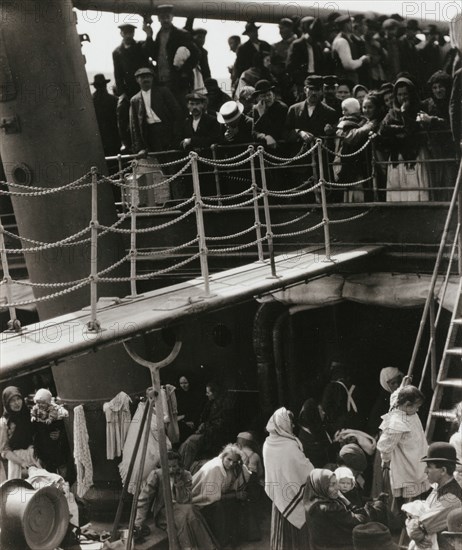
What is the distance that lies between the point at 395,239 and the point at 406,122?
1093 millimetres

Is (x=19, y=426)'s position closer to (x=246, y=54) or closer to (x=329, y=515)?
(x=329, y=515)

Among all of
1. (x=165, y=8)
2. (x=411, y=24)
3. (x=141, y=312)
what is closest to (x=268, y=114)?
(x=165, y=8)

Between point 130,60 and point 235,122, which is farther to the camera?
point 130,60

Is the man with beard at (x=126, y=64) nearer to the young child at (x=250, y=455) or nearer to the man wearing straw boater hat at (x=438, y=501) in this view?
the young child at (x=250, y=455)

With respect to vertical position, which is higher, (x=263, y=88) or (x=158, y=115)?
(x=263, y=88)

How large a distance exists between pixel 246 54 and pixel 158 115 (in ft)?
6.46

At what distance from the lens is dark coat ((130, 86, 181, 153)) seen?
28.5 feet

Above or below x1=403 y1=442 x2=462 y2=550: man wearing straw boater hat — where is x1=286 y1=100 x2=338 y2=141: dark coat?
above

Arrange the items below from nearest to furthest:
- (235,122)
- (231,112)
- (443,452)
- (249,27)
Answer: (443,452) < (231,112) < (235,122) < (249,27)

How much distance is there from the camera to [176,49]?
9.04m

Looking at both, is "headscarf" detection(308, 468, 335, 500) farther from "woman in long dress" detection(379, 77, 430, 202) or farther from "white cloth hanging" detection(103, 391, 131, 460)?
"woman in long dress" detection(379, 77, 430, 202)

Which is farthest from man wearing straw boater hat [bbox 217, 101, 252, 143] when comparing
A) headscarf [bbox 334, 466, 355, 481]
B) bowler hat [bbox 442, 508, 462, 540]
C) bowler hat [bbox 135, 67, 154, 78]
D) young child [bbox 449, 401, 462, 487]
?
bowler hat [bbox 442, 508, 462, 540]

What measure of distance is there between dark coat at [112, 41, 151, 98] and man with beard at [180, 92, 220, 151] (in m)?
0.92

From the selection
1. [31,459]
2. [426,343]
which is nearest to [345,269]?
[426,343]
